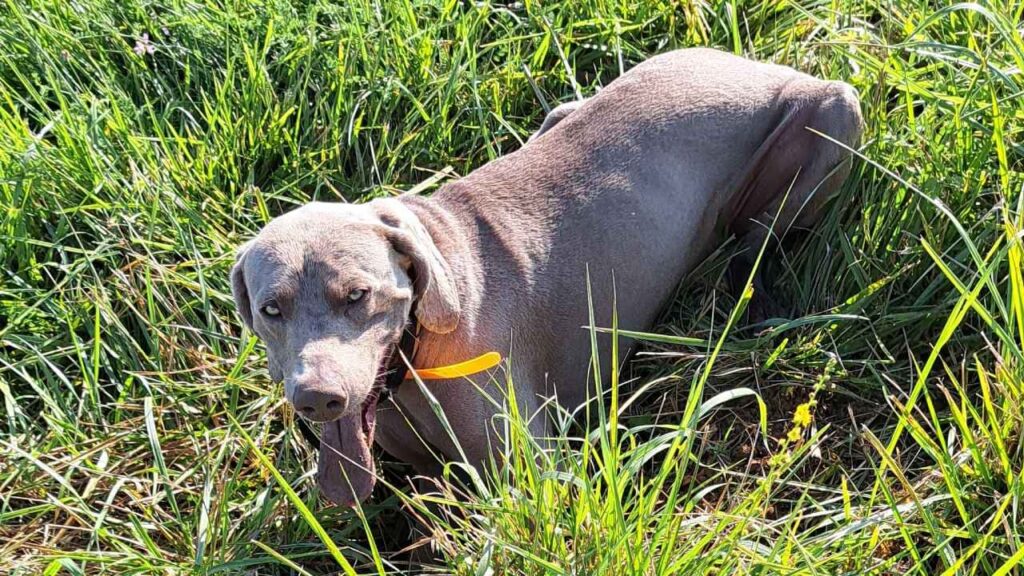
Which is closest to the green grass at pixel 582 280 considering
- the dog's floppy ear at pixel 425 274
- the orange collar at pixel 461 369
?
the orange collar at pixel 461 369

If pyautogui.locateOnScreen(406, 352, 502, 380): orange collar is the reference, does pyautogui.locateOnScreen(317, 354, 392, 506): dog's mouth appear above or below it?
below

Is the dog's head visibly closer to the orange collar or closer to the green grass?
the orange collar

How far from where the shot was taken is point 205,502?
10.7 ft

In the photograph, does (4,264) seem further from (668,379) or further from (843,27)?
(843,27)

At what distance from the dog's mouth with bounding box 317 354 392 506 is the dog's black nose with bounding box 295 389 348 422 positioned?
30 cm

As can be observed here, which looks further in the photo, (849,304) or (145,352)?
(145,352)

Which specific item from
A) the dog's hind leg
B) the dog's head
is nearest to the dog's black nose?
the dog's head

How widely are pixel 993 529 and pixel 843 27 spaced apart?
2.29 m

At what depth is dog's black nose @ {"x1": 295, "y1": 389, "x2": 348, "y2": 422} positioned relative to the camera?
284cm

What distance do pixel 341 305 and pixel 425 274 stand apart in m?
0.27

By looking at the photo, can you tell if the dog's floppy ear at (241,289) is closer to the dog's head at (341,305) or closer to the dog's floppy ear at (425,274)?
the dog's head at (341,305)

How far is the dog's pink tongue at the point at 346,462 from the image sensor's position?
127 inches

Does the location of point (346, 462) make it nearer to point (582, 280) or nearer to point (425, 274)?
point (425, 274)

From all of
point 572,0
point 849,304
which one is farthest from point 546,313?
point 572,0
